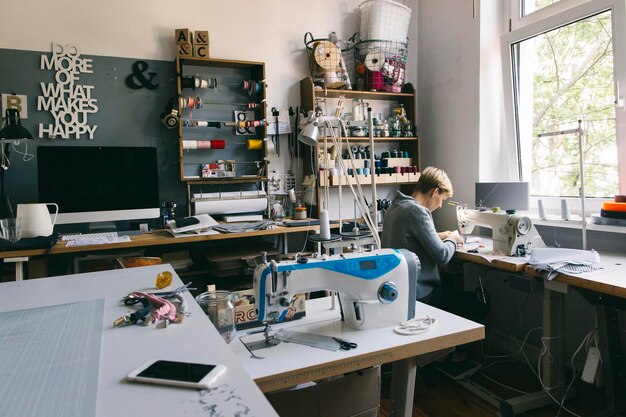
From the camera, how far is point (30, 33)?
2832 mm

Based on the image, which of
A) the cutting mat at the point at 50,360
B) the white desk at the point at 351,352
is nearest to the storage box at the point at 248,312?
the white desk at the point at 351,352

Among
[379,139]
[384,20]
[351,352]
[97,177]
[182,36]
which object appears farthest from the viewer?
[379,139]

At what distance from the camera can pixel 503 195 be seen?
2.89 m

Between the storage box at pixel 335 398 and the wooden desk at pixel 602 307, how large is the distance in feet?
3.37

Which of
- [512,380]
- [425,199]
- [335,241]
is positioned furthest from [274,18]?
[512,380]

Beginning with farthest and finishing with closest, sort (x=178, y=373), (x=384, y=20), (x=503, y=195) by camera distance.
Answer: (x=384, y=20) → (x=503, y=195) → (x=178, y=373)

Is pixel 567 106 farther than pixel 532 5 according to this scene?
No

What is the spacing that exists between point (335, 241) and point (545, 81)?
228cm

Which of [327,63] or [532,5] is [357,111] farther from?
[532,5]

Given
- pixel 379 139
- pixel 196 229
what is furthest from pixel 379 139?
pixel 196 229

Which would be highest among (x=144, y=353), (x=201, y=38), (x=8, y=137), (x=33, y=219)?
(x=201, y=38)

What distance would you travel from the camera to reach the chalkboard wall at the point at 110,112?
2.83 m

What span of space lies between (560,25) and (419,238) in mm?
1683

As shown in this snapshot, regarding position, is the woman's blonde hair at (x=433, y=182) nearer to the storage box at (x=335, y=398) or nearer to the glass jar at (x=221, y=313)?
the storage box at (x=335, y=398)
